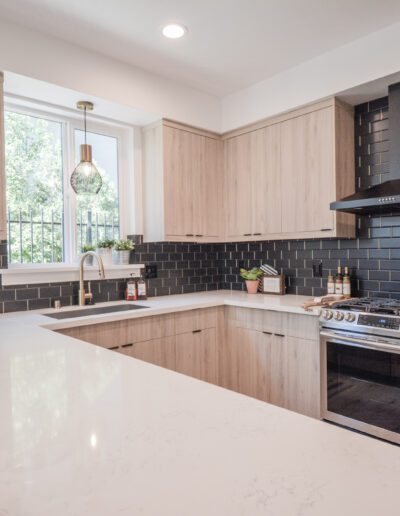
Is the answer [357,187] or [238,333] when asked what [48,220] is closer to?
[238,333]

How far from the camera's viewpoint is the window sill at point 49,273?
2.49m

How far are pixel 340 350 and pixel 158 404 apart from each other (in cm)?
171

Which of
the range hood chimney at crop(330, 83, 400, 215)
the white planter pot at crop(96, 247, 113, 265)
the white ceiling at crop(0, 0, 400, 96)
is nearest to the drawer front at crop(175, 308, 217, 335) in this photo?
the white planter pot at crop(96, 247, 113, 265)

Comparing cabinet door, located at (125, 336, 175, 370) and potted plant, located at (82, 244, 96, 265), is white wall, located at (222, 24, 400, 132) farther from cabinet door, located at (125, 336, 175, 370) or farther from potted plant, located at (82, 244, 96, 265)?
cabinet door, located at (125, 336, 175, 370)

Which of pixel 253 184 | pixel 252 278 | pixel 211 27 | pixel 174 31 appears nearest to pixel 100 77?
pixel 174 31

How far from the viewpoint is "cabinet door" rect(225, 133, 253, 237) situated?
3256 mm

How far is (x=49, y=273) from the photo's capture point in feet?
8.72

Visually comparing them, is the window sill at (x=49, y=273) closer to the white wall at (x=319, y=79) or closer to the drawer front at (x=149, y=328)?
the drawer front at (x=149, y=328)

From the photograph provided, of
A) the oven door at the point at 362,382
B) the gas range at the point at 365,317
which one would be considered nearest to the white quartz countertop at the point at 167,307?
the gas range at the point at 365,317

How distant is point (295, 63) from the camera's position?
2.79m

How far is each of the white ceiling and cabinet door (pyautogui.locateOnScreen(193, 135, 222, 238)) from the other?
0.66m

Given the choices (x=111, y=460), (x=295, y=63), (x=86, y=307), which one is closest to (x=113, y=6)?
(x=295, y=63)

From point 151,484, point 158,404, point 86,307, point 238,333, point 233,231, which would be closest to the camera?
point 151,484

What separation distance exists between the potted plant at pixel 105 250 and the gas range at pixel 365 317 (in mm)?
1676
